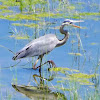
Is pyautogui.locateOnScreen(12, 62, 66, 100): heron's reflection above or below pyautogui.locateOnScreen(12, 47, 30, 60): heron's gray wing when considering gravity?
below

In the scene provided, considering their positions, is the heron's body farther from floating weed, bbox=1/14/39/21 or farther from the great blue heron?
floating weed, bbox=1/14/39/21

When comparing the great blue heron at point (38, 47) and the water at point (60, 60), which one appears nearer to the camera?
the water at point (60, 60)

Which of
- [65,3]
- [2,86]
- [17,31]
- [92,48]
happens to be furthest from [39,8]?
[2,86]

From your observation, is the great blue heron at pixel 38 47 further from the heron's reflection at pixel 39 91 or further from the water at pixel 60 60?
the heron's reflection at pixel 39 91

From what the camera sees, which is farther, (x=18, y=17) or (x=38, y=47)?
(x=18, y=17)

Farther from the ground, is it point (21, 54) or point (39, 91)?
point (21, 54)

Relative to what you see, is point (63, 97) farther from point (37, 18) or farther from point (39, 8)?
point (39, 8)

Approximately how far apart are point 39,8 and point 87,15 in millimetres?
1186

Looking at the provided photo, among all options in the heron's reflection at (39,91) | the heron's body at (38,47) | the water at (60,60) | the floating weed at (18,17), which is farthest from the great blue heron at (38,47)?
the floating weed at (18,17)

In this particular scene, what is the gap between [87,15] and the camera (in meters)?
11.2

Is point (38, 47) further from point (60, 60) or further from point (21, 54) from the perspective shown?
point (60, 60)

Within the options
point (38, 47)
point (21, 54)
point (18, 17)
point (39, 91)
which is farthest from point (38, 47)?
point (18, 17)

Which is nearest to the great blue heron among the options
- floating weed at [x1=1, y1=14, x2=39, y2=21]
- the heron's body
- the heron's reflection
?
the heron's body

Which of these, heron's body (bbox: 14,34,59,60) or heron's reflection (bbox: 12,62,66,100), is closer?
heron's reflection (bbox: 12,62,66,100)
